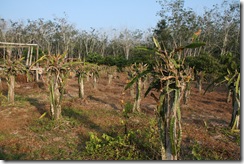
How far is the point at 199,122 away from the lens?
22.6ft

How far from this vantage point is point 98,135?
540 cm

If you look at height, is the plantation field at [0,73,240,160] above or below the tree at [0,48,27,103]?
below

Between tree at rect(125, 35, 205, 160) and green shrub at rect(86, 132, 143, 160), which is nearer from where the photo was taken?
tree at rect(125, 35, 205, 160)

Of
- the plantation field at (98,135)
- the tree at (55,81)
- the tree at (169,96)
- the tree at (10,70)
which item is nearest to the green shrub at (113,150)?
the plantation field at (98,135)

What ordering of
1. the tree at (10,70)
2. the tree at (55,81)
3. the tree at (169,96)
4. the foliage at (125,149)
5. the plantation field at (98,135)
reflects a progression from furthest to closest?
the tree at (10,70) < the tree at (55,81) < the plantation field at (98,135) < the foliage at (125,149) < the tree at (169,96)

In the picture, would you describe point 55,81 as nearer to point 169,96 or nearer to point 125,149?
point 125,149

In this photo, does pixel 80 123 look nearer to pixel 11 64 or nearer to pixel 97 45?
pixel 11 64

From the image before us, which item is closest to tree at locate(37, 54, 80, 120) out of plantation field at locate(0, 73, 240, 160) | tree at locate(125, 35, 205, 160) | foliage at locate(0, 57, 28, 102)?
plantation field at locate(0, 73, 240, 160)

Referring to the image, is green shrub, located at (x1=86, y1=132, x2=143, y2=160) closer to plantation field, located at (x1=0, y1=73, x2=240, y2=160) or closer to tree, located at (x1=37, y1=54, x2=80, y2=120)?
plantation field, located at (x1=0, y1=73, x2=240, y2=160)

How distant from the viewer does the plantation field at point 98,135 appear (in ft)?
14.3

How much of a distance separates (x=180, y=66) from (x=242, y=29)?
115cm

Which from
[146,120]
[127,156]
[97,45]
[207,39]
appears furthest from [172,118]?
[97,45]

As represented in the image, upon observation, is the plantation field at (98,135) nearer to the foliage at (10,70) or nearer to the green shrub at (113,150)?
the green shrub at (113,150)

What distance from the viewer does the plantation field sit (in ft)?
14.3
